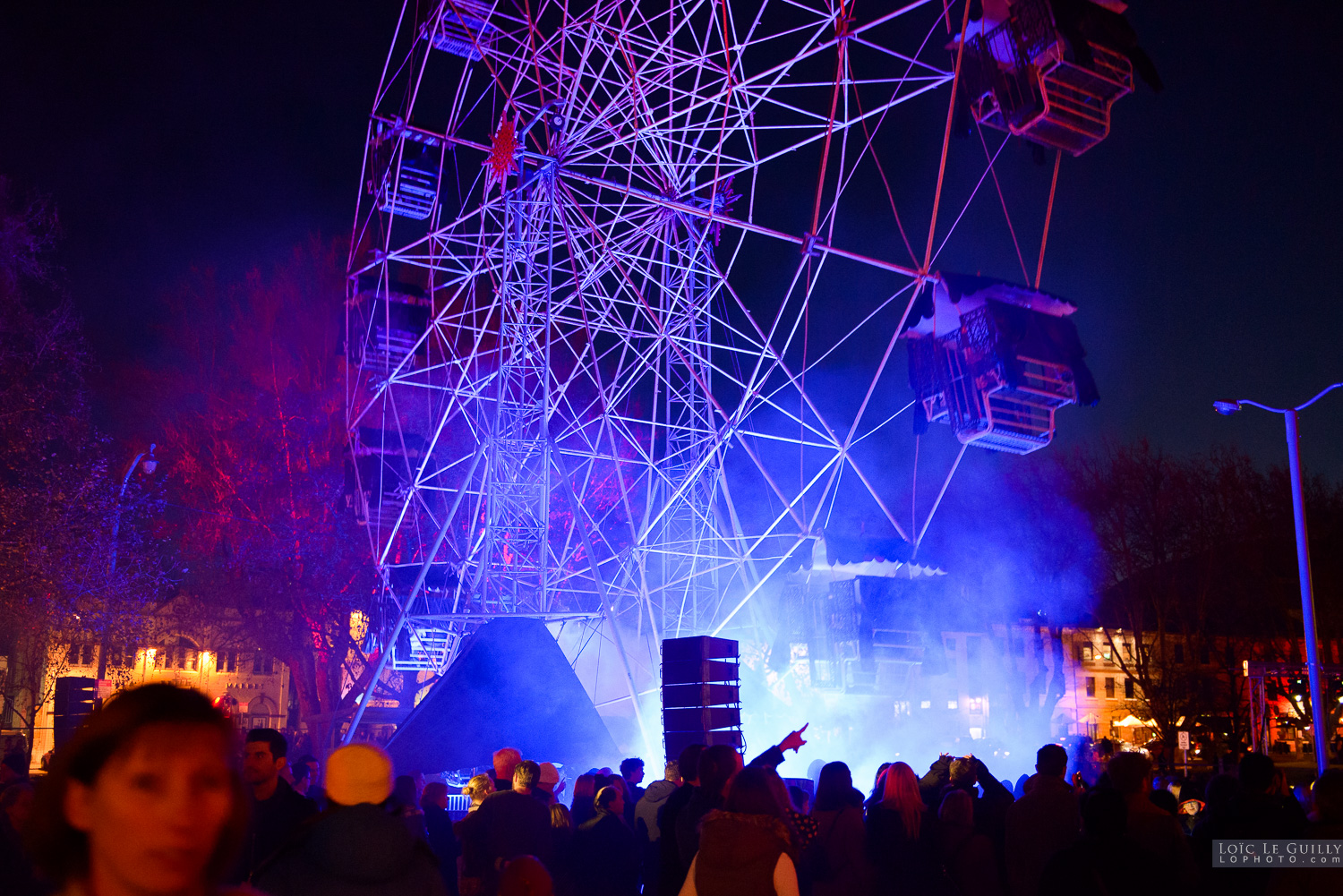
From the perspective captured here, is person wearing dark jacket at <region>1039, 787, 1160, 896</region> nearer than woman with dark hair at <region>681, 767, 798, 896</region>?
No

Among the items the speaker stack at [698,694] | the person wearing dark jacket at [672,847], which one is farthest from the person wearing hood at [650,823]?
the speaker stack at [698,694]

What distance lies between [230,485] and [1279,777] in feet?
78.6

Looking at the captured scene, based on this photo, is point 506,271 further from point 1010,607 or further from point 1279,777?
point 1010,607

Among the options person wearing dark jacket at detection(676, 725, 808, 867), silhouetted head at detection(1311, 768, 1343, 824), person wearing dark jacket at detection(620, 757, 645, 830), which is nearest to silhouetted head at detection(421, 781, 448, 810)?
person wearing dark jacket at detection(620, 757, 645, 830)

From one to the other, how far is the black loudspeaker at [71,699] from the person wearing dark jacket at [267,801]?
9.23 m

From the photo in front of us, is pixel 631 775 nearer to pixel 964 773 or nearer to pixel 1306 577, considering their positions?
pixel 964 773

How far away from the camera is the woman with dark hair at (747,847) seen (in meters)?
3.24

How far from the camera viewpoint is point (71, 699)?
11945mm

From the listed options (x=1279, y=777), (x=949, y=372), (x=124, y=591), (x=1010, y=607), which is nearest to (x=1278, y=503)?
(x=1010, y=607)

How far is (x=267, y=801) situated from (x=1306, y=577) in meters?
16.3

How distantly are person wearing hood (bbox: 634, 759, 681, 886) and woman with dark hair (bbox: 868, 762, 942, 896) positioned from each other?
2.11 m

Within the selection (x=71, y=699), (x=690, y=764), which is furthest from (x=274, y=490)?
(x=690, y=764)

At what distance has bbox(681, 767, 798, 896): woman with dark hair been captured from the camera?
3244 mm

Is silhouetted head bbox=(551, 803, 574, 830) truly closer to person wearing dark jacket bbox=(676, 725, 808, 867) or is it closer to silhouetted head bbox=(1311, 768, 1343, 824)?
person wearing dark jacket bbox=(676, 725, 808, 867)
